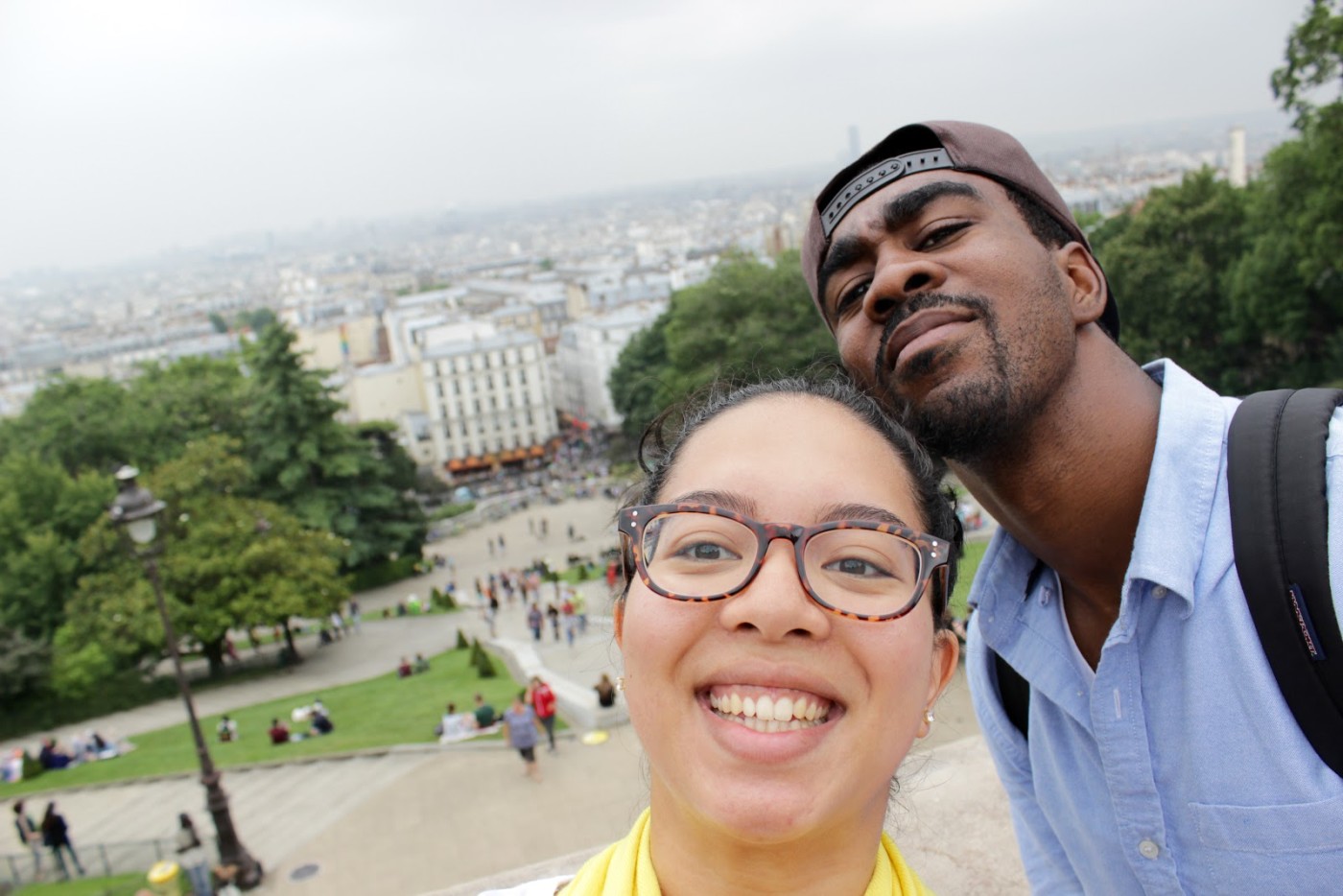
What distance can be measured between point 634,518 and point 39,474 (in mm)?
35454

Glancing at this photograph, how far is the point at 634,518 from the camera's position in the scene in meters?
1.72

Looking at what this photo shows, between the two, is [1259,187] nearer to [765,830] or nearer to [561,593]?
[561,593]

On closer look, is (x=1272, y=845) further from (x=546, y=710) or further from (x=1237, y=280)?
(x=1237, y=280)

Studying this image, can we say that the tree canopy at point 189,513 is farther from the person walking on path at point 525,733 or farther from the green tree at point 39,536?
the person walking on path at point 525,733

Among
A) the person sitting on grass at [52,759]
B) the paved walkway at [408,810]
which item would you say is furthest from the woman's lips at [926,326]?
the person sitting on grass at [52,759]

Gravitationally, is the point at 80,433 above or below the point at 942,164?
below

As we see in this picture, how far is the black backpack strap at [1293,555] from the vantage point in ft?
5.66

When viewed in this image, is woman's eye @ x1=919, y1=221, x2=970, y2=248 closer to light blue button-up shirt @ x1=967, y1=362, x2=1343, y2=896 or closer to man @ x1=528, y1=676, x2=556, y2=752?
light blue button-up shirt @ x1=967, y1=362, x2=1343, y2=896

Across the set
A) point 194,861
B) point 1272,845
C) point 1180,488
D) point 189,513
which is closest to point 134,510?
point 194,861

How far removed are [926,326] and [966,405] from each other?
0.20 meters

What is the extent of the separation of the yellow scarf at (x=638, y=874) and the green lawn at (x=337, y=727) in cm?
1391

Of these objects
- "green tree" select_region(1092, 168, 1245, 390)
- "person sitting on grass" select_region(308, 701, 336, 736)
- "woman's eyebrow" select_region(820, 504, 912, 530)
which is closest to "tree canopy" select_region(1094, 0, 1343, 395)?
"green tree" select_region(1092, 168, 1245, 390)

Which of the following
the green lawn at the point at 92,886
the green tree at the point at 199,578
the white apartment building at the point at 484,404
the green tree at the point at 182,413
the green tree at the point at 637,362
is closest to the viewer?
the green lawn at the point at 92,886

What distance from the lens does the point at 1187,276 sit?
3133 centimetres
